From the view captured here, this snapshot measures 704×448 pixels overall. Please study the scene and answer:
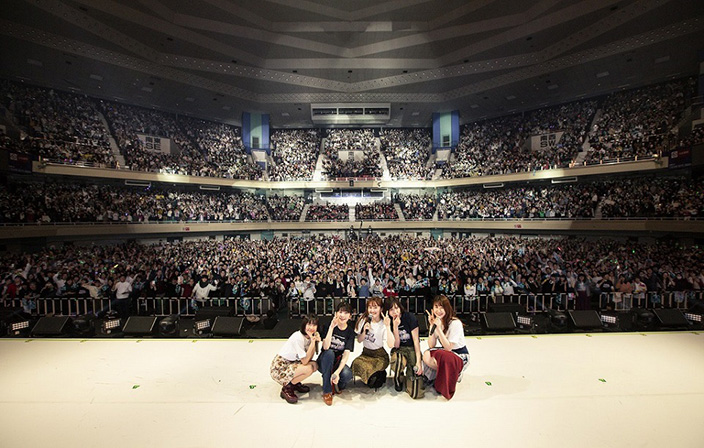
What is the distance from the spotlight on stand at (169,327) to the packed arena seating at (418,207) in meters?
20.6

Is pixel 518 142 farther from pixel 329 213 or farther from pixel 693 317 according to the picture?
pixel 693 317

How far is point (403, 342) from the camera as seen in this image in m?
4.29

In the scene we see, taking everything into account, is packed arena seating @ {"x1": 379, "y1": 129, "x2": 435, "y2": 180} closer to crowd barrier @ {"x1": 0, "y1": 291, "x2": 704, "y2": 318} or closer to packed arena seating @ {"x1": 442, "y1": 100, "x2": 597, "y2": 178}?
packed arena seating @ {"x1": 442, "y1": 100, "x2": 597, "y2": 178}

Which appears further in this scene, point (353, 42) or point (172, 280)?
point (353, 42)

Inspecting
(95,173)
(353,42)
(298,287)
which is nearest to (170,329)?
(298,287)

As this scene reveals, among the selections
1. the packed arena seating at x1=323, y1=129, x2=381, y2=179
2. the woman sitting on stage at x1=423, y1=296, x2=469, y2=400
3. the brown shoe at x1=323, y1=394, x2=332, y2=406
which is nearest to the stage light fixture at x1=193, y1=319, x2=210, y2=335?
the brown shoe at x1=323, y1=394, x2=332, y2=406

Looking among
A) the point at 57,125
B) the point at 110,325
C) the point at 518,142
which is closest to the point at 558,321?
the point at 110,325

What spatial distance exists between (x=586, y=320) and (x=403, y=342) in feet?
16.6

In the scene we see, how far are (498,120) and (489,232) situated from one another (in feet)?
34.3

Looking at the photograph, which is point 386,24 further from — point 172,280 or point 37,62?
point 37,62

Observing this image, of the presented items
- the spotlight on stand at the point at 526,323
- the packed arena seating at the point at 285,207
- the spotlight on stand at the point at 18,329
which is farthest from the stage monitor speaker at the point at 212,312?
the packed arena seating at the point at 285,207

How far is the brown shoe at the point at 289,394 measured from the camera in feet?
13.4

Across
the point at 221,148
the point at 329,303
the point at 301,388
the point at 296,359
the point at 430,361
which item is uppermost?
the point at 221,148

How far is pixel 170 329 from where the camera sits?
663 cm
